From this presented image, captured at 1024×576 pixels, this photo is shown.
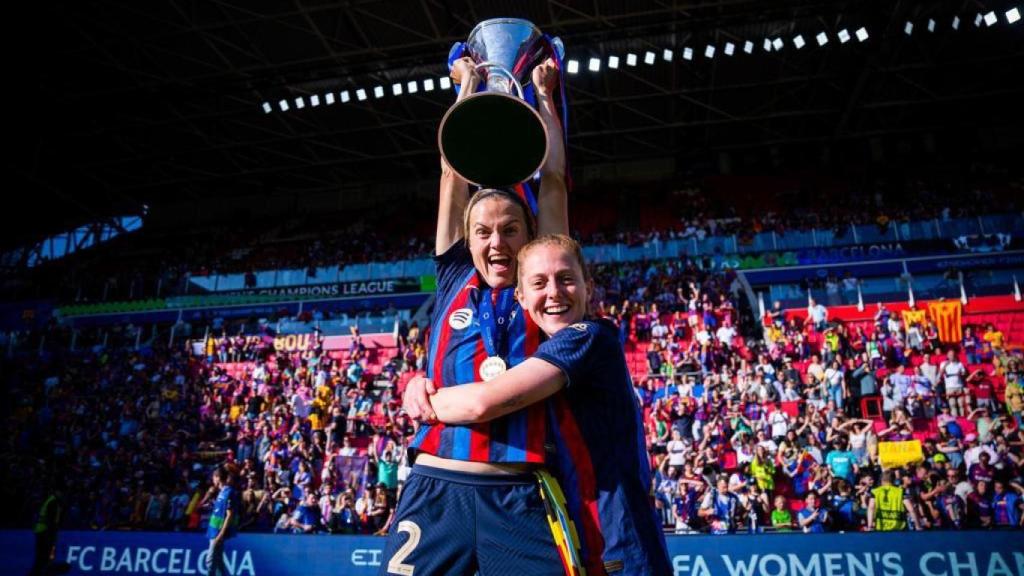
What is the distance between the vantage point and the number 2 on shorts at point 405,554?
1.94 meters

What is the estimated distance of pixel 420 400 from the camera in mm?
2133

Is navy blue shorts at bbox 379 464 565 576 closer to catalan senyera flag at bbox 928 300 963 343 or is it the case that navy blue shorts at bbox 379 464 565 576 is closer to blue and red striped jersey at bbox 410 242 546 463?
blue and red striped jersey at bbox 410 242 546 463

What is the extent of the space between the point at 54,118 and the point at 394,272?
45.6 feet

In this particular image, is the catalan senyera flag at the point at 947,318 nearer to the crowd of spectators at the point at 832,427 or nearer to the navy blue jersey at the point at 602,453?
the crowd of spectators at the point at 832,427

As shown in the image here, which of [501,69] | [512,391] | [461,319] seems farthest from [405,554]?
[501,69]

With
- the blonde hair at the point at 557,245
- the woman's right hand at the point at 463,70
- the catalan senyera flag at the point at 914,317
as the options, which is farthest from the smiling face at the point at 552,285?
the catalan senyera flag at the point at 914,317

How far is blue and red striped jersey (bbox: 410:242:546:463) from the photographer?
6.61 feet

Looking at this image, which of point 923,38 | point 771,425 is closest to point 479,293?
point 771,425

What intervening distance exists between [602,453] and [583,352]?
29 cm

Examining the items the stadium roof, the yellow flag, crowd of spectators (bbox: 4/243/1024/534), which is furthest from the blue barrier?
the stadium roof

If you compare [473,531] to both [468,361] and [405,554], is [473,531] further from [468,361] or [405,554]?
[468,361]

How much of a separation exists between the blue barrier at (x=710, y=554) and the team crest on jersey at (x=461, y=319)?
4487 millimetres

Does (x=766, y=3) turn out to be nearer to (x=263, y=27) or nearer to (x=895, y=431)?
(x=895, y=431)

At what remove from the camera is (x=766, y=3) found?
744 inches
